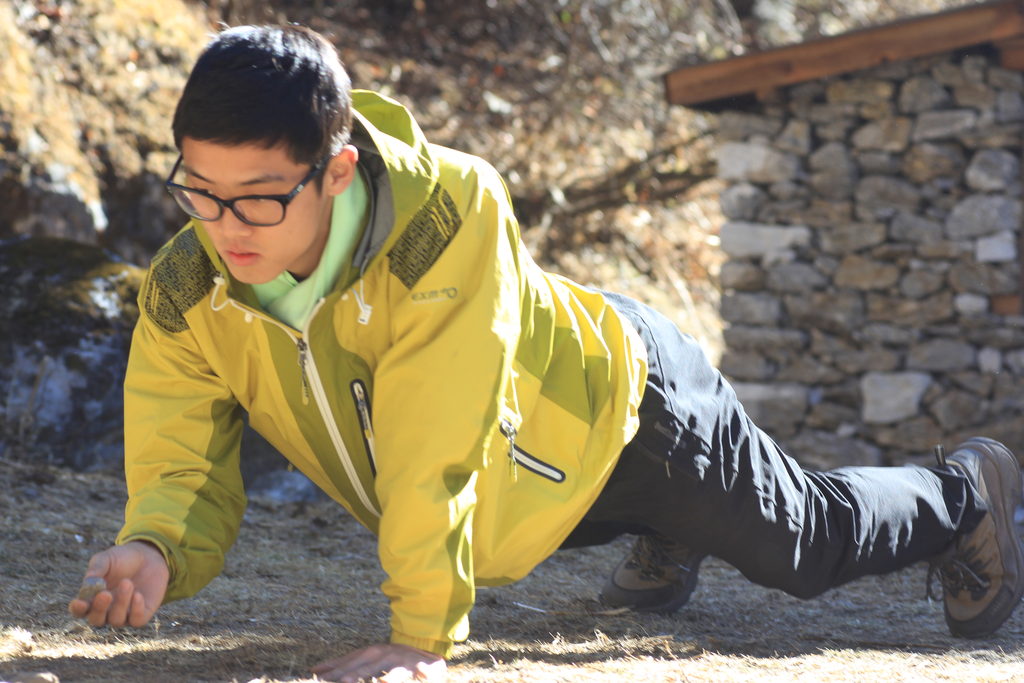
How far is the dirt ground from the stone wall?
241 cm

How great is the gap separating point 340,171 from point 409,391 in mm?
423

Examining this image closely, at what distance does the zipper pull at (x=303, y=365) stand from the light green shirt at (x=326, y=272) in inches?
1.3

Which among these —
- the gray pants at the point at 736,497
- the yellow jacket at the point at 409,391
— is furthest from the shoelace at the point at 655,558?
the yellow jacket at the point at 409,391

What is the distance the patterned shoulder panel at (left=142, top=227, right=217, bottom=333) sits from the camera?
7.38 ft

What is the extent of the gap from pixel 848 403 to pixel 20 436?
15.2 ft

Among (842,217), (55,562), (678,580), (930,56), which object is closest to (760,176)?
(842,217)

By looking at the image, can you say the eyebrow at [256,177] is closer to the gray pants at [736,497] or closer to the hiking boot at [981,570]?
the gray pants at [736,497]

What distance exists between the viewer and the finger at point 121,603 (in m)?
2.04

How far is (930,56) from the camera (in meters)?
6.54

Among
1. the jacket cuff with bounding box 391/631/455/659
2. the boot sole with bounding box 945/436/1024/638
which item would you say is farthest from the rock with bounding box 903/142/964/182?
the jacket cuff with bounding box 391/631/455/659

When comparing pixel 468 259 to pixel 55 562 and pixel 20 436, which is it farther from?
pixel 20 436

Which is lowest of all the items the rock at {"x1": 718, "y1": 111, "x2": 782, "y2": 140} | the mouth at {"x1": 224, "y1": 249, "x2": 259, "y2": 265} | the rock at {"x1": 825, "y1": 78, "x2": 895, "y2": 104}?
the mouth at {"x1": 224, "y1": 249, "x2": 259, "y2": 265}

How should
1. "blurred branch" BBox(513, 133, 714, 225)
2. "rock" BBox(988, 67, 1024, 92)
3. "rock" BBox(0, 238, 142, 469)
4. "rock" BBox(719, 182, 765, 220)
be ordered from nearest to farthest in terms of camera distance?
1. "rock" BBox(0, 238, 142, 469)
2. "rock" BBox(988, 67, 1024, 92)
3. "rock" BBox(719, 182, 765, 220)
4. "blurred branch" BBox(513, 133, 714, 225)

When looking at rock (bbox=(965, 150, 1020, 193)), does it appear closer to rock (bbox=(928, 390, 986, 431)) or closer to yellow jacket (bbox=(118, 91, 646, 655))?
rock (bbox=(928, 390, 986, 431))
